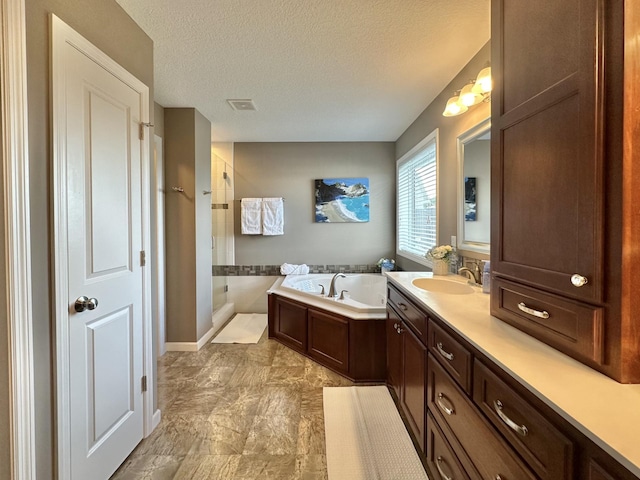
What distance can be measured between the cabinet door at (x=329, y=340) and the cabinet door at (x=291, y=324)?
0.10 meters

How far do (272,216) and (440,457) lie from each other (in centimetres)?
321

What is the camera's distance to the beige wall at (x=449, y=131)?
1990 millimetres

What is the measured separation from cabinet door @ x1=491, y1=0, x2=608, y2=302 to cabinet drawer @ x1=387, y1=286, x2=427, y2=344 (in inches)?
17.9

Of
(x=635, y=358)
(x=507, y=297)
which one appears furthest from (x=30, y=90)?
(x=635, y=358)

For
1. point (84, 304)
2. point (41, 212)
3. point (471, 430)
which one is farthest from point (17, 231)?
point (471, 430)

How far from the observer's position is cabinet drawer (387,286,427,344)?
1.48 metres

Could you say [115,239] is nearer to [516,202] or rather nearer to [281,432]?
[281,432]

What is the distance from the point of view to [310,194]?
4078 mm

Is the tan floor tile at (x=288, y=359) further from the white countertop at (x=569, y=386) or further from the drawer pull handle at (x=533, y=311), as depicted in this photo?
the drawer pull handle at (x=533, y=311)

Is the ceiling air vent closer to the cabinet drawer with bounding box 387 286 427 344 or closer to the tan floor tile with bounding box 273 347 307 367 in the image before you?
the cabinet drawer with bounding box 387 286 427 344

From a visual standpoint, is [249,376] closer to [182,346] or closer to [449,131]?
[182,346]

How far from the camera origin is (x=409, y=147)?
3.43 m

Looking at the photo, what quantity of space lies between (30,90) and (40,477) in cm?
146

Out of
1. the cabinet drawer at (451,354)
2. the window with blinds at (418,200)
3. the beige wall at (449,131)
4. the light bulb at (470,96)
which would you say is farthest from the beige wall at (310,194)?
the cabinet drawer at (451,354)
